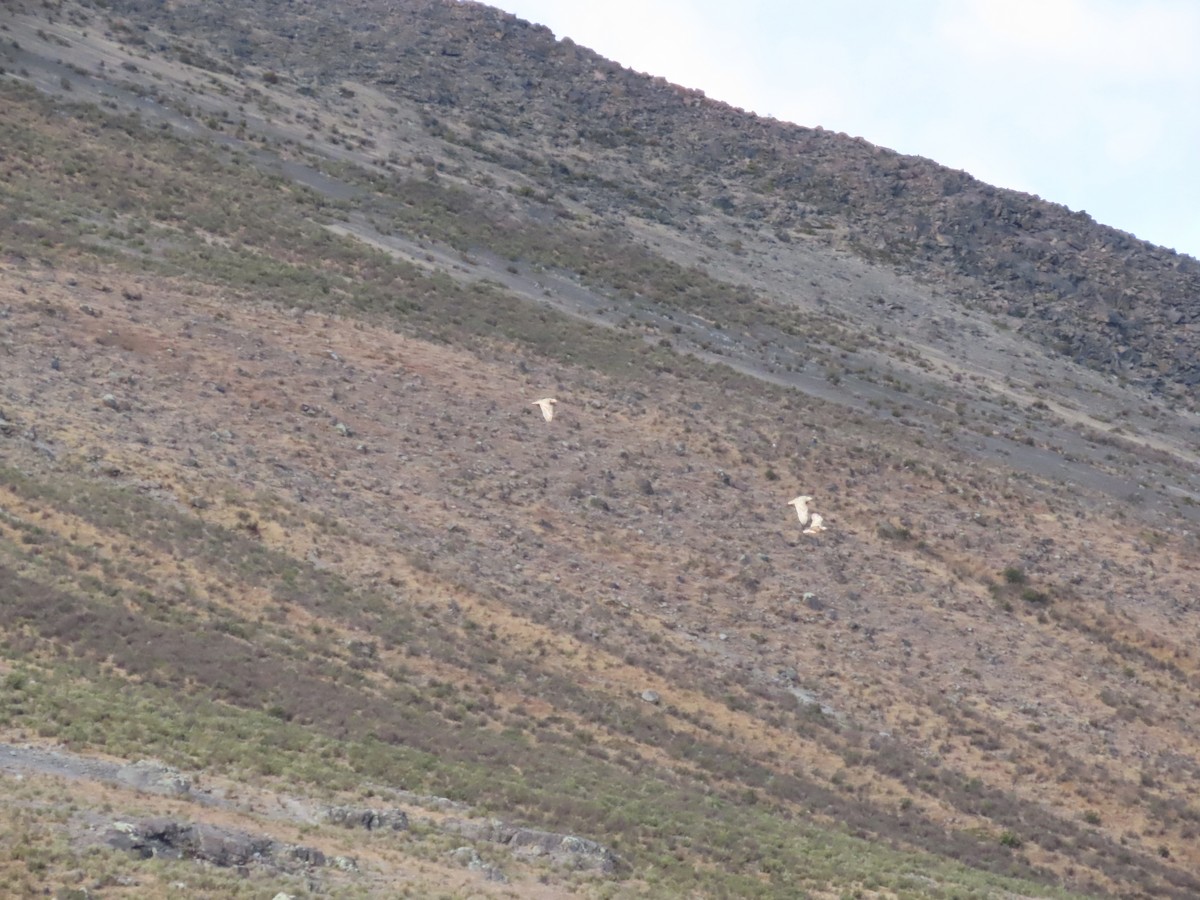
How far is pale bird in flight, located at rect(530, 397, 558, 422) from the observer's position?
117ft

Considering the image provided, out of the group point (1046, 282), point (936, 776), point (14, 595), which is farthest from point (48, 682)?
point (1046, 282)

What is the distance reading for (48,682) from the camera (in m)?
16.5

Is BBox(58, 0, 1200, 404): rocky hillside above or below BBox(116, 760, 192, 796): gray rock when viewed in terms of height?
above

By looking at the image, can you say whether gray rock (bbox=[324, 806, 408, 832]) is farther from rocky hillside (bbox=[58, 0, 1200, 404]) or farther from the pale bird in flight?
rocky hillside (bbox=[58, 0, 1200, 404])

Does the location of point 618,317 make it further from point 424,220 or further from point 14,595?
point 14,595

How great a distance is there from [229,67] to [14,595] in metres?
56.3

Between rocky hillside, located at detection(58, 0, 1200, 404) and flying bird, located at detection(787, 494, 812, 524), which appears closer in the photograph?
flying bird, located at detection(787, 494, 812, 524)

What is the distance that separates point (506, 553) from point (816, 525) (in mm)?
9338

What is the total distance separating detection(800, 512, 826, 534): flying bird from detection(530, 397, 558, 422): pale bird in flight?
290 inches

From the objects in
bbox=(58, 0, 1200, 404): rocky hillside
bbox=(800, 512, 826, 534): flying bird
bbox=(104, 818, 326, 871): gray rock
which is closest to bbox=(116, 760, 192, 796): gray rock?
bbox=(104, 818, 326, 871): gray rock

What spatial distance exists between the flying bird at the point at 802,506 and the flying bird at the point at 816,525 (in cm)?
18

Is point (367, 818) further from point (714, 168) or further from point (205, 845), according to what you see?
point (714, 168)

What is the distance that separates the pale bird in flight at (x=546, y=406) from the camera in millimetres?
35781

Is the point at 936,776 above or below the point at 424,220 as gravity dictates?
below
